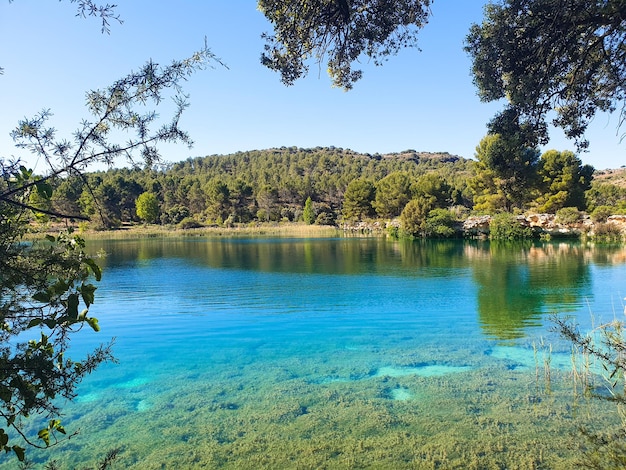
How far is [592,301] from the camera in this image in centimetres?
1634

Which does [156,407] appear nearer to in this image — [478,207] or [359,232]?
[478,207]

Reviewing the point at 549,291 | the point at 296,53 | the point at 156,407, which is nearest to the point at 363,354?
the point at 156,407

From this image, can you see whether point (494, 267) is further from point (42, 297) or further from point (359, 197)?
point (359, 197)

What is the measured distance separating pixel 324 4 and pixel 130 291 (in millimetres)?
17955

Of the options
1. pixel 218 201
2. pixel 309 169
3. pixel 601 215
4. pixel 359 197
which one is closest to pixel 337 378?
pixel 601 215

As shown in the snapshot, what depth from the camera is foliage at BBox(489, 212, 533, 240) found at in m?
47.7

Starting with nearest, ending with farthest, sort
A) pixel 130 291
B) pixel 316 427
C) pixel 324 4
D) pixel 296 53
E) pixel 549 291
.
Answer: pixel 324 4 → pixel 296 53 → pixel 316 427 → pixel 549 291 → pixel 130 291

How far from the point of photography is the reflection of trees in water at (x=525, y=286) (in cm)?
1411

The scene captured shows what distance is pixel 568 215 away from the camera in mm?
46250

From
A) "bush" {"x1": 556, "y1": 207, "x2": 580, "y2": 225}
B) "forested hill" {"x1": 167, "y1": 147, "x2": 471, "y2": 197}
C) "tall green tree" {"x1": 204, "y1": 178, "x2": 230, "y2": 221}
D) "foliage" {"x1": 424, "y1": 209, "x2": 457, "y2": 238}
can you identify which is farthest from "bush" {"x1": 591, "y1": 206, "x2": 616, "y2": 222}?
"tall green tree" {"x1": 204, "y1": 178, "x2": 230, "y2": 221}

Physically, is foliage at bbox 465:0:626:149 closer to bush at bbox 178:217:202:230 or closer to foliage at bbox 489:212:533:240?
foliage at bbox 489:212:533:240

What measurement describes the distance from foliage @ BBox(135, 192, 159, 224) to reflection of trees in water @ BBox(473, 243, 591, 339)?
59627mm

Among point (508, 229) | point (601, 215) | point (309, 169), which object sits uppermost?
point (309, 169)

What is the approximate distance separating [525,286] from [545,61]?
1628cm
